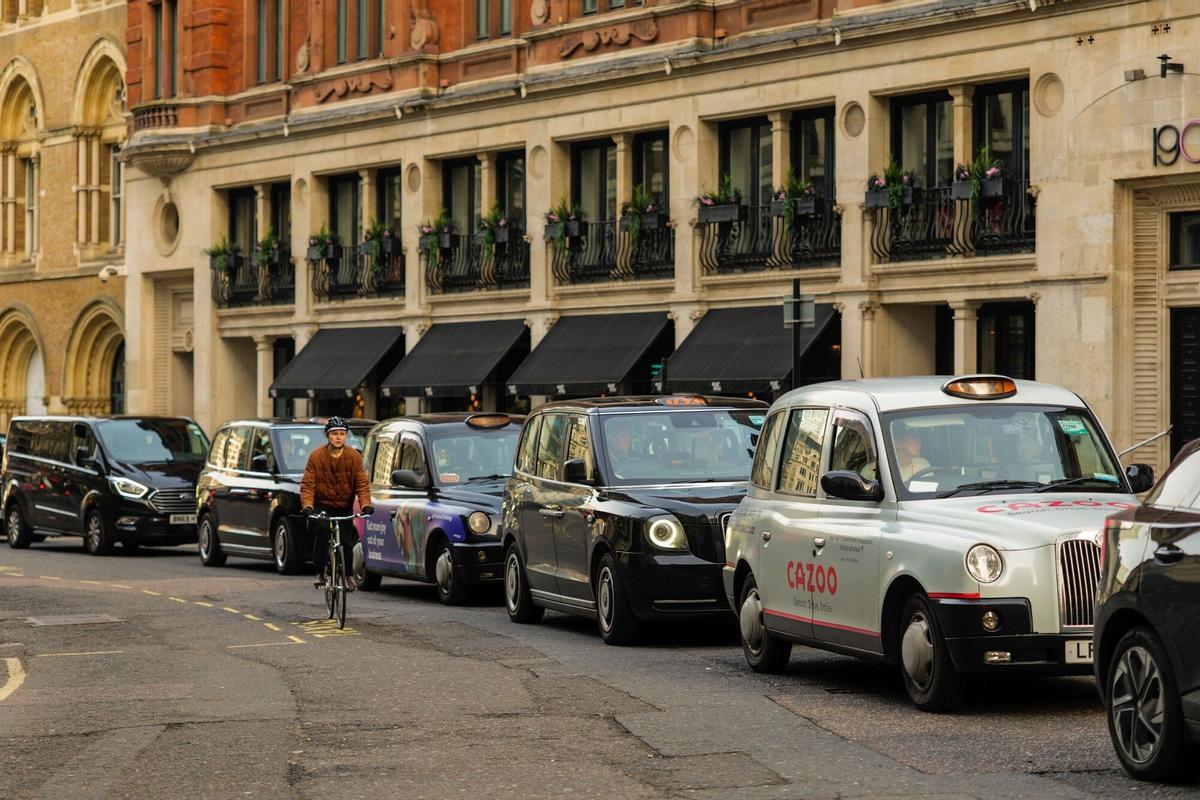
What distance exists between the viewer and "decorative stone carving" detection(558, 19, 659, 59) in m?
36.6

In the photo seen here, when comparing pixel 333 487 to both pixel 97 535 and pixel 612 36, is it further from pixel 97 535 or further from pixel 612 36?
pixel 612 36

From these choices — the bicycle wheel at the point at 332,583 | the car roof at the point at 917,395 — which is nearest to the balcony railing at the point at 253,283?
the bicycle wheel at the point at 332,583

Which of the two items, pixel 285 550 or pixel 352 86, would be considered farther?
pixel 352 86

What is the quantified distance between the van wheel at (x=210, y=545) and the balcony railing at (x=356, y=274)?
15.3 metres

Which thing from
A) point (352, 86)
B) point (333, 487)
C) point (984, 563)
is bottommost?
point (984, 563)

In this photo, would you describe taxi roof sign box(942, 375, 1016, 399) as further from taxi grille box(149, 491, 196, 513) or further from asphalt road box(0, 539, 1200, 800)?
taxi grille box(149, 491, 196, 513)

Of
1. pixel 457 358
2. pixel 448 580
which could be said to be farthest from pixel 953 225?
pixel 448 580

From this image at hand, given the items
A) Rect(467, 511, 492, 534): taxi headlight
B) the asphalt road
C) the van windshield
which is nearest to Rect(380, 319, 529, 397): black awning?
the van windshield

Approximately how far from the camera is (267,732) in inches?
464

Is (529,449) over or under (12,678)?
over

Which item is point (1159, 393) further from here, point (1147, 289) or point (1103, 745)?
point (1103, 745)

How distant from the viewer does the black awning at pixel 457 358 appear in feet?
131

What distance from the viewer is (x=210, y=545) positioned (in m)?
28.3

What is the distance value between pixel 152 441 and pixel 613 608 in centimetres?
1712
